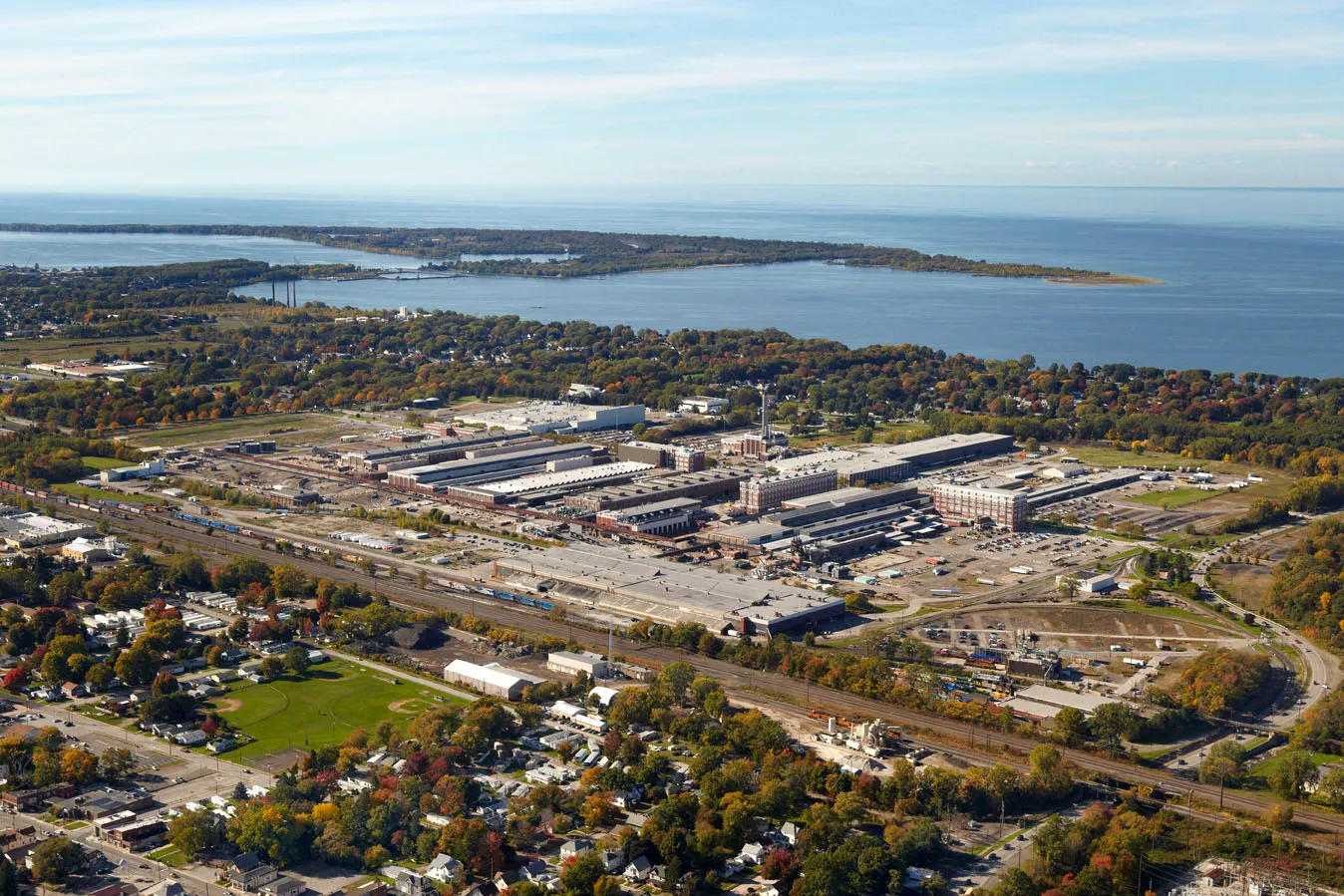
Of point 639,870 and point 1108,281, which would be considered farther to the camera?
point 1108,281

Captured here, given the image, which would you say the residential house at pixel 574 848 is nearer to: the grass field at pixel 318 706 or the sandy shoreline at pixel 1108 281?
the grass field at pixel 318 706

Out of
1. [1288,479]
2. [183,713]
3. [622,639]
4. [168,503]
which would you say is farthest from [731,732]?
[1288,479]

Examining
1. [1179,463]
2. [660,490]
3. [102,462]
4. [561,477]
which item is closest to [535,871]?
[660,490]

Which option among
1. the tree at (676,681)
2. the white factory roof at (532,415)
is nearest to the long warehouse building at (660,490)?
the white factory roof at (532,415)

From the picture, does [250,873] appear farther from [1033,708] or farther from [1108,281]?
[1108,281]

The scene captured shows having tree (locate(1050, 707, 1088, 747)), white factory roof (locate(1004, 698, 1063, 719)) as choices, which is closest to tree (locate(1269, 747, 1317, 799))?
tree (locate(1050, 707, 1088, 747))

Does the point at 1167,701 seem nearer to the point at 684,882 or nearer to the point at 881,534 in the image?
the point at 684,882

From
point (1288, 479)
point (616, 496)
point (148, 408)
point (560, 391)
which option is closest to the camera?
point (616, 496)

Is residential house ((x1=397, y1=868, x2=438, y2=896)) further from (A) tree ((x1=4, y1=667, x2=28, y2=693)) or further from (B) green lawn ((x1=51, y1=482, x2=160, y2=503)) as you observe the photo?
(B) green lawn ((x1=51, y1=482, x2=160, y2=503))
